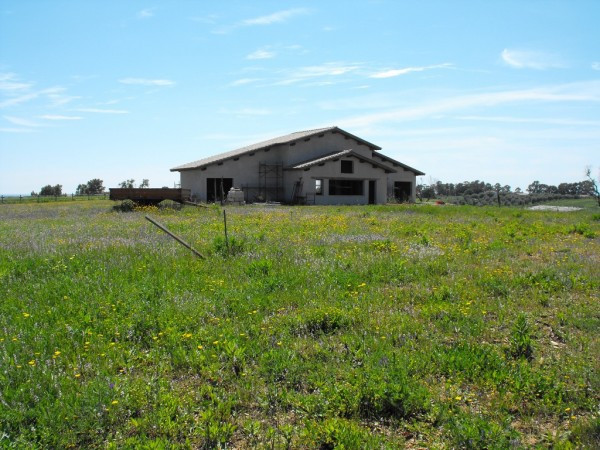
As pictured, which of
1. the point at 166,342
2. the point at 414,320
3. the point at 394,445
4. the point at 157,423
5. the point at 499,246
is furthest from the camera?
the point at 499,246

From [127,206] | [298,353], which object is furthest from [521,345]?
[127,206]

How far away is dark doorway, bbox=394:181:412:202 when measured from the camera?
182ft

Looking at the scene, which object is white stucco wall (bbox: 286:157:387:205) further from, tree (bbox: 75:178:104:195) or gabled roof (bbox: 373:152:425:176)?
tree (bbox: 75:178:104:195)

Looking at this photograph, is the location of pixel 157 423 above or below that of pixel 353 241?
below

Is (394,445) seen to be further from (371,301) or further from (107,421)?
(371,301)

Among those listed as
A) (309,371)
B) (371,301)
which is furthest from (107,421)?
(371,301)

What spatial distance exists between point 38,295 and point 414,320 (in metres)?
6.31

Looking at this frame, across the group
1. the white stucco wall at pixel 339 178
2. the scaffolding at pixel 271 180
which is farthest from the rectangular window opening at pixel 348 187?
the scaffolding at pixel 271 180

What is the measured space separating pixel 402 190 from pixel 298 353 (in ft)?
170

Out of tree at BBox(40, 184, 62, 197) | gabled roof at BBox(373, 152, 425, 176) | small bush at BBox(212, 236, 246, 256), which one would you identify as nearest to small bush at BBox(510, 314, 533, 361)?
small bush at BBox(212, 236, 246, 256)

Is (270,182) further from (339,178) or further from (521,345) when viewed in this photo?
(521,345)

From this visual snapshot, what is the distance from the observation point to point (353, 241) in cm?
1481

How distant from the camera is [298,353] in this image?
5.94 meters

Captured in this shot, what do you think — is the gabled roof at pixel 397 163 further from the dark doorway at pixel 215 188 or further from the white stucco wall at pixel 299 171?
the dark doorway at pixel 215 188
